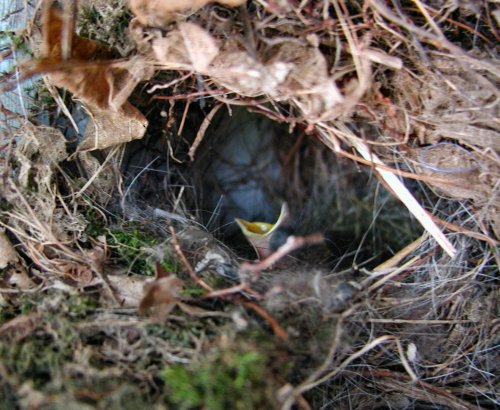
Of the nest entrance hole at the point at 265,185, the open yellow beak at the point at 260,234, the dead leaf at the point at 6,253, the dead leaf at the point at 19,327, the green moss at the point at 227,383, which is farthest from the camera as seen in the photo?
the nest entrance hole at the point at 265,185

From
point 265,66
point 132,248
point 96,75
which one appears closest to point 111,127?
point 96,75

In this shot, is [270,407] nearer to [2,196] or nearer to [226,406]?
[226,406]

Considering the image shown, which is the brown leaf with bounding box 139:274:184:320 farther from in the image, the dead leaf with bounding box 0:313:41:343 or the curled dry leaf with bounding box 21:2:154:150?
the curled dry leaf with bounding box 21:2:154:150

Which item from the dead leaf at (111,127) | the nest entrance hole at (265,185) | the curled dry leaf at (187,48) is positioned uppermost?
the curled dry leaf at (187,48)

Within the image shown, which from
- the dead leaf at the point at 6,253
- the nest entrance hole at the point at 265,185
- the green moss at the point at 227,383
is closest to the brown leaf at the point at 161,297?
the green moss at the point at 227,383

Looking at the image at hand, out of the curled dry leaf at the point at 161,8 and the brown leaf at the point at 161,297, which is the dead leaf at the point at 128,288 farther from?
the curled dry leaf at the point at 161,8

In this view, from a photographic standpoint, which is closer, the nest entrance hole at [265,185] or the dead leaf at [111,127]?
the dead leaf at [111,127]

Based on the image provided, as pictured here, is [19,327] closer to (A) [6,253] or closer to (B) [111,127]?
(A) [6,253]
